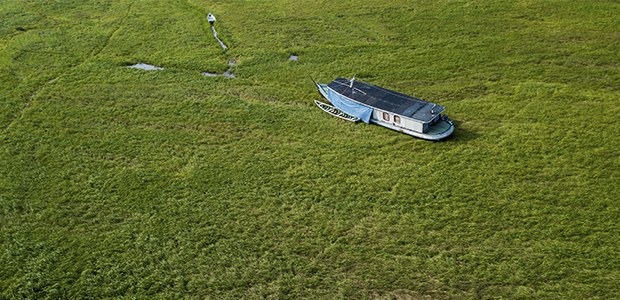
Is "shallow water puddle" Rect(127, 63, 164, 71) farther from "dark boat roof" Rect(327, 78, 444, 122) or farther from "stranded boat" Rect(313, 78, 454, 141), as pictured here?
"dark boat roof" Rect(327, 78, 444, 122)

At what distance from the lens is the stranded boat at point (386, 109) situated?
25.8m

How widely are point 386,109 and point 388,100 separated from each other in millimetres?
751

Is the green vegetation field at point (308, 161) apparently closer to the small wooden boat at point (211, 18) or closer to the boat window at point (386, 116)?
the boat window at point (386, 116)

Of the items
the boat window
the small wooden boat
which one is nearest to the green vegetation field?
the boat window

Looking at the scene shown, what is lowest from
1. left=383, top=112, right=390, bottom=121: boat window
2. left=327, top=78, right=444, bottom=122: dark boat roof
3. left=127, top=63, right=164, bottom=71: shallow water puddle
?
left=127, top=63, right=164, bottom=71: shallow water puddle

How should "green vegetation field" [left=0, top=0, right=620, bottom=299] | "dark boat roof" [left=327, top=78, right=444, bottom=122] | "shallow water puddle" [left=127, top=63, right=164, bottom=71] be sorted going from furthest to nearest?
"shallow water puddle" [left=127, top=63, right=164, bottom=71] → "dark boat roof" [left=327, top=78, right=444, bottom=122] → "green vegetation field" [left=0, top=0, right=620, bottom=299]

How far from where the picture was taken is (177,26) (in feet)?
125

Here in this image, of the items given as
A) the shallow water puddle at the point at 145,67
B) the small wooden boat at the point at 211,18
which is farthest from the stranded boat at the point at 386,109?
the small wooden boat at the point at 211,18

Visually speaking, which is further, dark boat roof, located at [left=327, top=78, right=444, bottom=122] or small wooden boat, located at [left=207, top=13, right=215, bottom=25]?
small wooden boat, located at [left=207, top=13, right=215, bottom=25]

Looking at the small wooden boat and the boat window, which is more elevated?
the small wooden boat

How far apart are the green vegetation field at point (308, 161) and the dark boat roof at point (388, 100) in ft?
3.90

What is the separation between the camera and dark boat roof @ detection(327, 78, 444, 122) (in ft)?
85.2

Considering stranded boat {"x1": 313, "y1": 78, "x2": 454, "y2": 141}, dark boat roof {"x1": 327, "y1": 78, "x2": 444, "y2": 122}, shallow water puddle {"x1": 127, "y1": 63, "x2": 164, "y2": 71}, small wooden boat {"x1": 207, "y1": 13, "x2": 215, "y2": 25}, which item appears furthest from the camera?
small wooden boat {"x1": 207, "y1": 13, "x2": 215, "y2": 25}

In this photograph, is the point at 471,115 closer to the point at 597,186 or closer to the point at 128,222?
the point at 597,186
